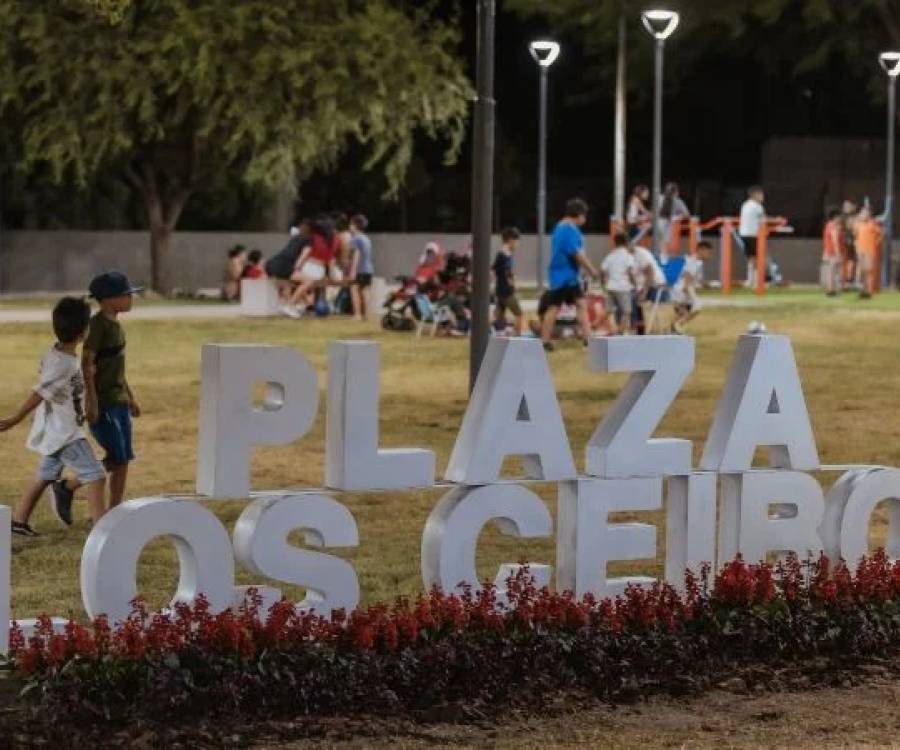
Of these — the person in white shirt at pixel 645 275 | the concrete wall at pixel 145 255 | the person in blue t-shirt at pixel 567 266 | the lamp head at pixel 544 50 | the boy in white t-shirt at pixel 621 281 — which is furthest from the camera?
the concrete wall at pixel 145 255

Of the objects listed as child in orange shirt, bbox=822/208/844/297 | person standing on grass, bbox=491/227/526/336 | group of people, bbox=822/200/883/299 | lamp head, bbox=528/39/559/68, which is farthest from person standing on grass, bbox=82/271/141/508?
lamp head, bbox=528/39/559/68

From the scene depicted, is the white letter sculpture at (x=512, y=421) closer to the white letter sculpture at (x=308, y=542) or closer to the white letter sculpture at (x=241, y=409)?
the white letter sculpture at (x=308, y=542)

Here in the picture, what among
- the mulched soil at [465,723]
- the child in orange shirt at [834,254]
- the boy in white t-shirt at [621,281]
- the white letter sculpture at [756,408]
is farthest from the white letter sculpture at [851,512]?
the child in orange shirt at [834,254]

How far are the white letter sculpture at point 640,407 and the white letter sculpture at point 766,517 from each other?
26 cm

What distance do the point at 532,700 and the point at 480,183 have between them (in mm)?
8818

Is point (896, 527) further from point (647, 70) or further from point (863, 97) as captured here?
point (863, 97)

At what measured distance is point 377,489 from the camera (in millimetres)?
8461

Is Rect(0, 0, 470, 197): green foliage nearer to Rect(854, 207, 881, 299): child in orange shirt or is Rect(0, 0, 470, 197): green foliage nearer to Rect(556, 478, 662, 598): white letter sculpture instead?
Rect(854, 207, 881, 299): child in orange shirt

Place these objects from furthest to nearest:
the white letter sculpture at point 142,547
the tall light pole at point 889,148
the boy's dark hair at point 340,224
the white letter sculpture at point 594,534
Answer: the tall light pole at point 889,148, the boy's dark hair at point 340,224, the white letter sculpture at point 594,534, the white letter sculpture at point 142,547

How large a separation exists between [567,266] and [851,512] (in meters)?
15.1

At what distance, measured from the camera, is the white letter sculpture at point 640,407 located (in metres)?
8.88

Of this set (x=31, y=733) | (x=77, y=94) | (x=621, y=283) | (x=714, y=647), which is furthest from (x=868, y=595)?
(x=77, y=94)

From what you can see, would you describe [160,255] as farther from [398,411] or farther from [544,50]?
[398,411]

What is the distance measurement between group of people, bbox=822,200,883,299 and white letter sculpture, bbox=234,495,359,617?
3054 cm
